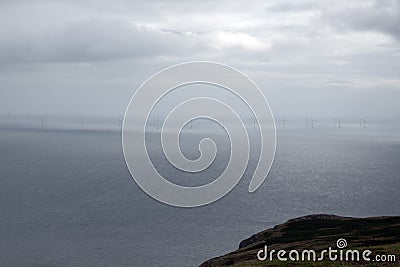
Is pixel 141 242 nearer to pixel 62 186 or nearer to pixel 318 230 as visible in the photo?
pixel 318 230

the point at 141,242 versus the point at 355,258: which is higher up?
the point at 355,258

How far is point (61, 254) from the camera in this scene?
100 meters

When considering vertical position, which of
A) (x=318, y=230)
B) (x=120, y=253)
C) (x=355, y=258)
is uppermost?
(x=355, y=258)

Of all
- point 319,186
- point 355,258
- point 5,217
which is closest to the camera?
point 355,258

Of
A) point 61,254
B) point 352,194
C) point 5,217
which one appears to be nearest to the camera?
point 61,254

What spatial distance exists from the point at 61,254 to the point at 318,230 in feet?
187

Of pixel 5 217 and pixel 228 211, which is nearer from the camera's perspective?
pixel 5 217

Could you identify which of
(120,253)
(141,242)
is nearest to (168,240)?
(141,242)

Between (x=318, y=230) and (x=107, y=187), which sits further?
(x=107, y=187)

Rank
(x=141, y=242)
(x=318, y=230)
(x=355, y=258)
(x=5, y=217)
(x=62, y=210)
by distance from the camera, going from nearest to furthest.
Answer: (x=355, y=258)
(x=318, y=230)
(x=141, y=242)
(x=5, y=217)
(x=62, y=210)

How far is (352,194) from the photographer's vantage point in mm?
176125

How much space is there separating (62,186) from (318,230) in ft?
426

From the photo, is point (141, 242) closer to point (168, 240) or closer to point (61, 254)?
point (168, 240)

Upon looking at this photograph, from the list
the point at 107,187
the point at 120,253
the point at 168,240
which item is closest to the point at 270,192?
the point at 107,187
